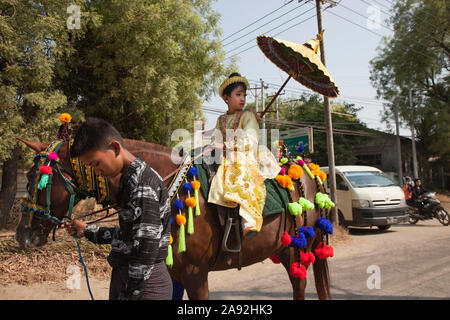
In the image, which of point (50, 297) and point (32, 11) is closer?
point (50, 297)

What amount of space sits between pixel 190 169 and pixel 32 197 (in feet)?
4.02

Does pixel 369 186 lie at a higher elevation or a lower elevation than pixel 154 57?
lower

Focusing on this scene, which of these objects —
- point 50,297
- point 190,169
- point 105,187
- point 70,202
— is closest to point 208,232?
point 190,169

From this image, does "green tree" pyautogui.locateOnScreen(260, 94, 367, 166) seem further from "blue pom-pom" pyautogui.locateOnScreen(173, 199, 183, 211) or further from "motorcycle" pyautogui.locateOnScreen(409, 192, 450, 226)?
"blue pom-pom" pyautogui.locateOnScreen(173, 199, 183, 211)

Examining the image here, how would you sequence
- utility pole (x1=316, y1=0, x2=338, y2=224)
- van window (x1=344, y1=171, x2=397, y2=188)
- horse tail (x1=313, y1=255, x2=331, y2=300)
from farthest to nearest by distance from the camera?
van window (x1=344, y1=171, x2=397, y2=188)
utility pole (x1=316, y1=0, x2=338, y2=224)
horse tail (x1=313, y1=255, x2=331, y2=300)

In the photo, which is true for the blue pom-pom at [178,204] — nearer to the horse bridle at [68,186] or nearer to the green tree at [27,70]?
the horse bridle at [68,186]

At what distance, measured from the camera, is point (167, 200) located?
1.78 metres

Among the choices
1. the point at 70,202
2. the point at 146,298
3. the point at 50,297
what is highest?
the point at 70,202

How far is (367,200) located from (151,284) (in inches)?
367

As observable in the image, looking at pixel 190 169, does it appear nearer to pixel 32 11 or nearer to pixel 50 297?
pixel 50 297

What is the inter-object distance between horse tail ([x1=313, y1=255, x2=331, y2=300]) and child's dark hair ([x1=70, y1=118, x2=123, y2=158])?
3.12m

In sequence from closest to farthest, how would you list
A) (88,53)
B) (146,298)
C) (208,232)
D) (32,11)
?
(146,298)
(208,232)
(32,11)
(88,53)

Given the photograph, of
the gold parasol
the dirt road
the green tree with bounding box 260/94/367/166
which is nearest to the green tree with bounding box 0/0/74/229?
the dirt road

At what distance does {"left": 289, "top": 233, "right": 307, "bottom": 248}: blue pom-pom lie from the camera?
10.7 feet
